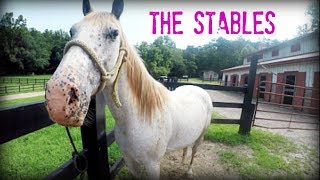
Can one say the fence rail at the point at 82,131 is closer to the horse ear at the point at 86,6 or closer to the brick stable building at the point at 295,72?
the horse ear at the point at 86,6

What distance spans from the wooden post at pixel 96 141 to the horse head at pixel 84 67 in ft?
1.62

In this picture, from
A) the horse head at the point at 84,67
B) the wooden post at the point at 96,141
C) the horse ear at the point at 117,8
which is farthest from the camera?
the wooden post at the point at 96,141

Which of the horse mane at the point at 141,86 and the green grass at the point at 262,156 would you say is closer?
the horse mane at the point at 141,86

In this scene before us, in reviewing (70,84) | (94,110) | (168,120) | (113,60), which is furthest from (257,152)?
(70,84)

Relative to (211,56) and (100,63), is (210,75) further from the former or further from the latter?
(100,63)

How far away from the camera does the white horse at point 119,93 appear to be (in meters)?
1.08

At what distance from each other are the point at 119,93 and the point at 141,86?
0.74 feet

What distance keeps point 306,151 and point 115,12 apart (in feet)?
16.5

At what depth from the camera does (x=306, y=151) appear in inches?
181

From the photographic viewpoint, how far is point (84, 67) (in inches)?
45.9

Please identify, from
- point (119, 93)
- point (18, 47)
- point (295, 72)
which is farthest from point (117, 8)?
point (18, 47)

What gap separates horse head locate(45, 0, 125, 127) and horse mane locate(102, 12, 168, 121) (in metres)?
0.17

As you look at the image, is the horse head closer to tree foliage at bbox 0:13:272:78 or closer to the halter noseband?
the halter noseband

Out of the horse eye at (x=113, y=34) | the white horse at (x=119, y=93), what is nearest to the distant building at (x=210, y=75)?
the white horse at (x=119, y=93)
